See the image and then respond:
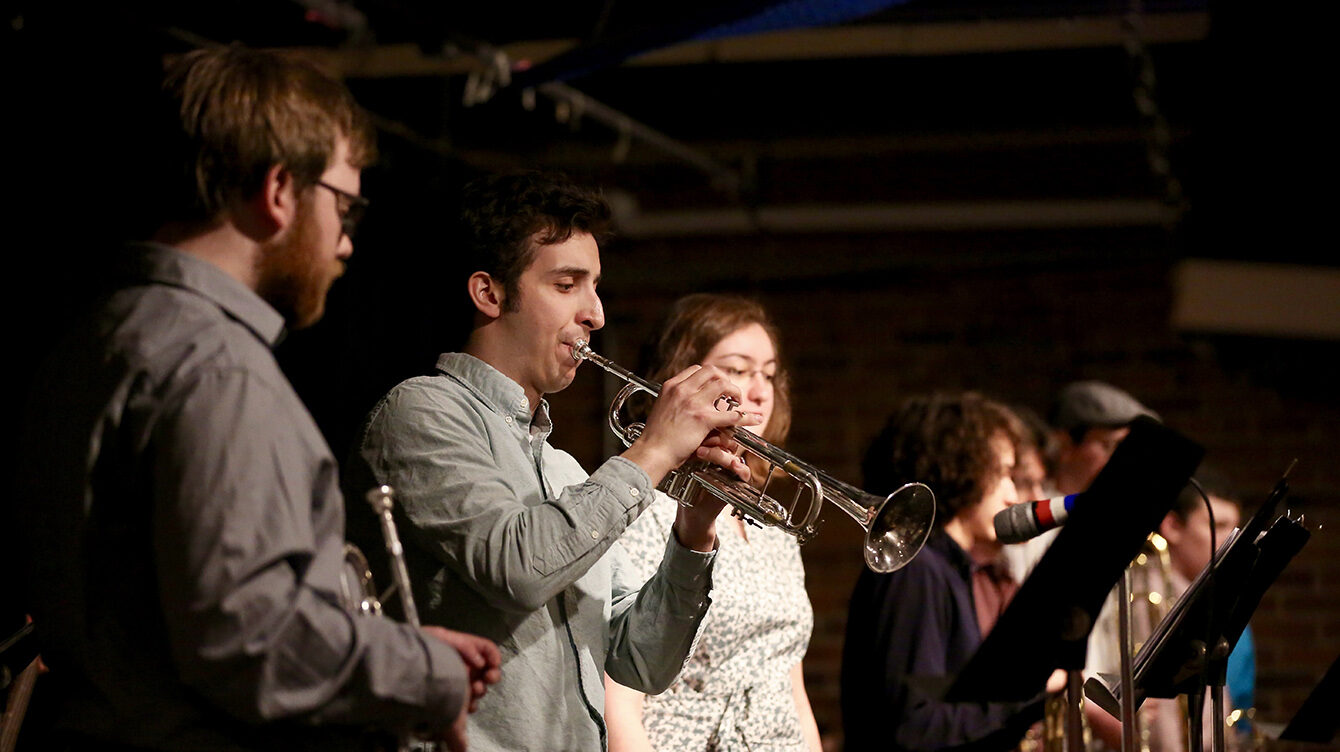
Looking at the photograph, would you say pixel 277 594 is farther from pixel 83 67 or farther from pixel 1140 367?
pixel 1140 367

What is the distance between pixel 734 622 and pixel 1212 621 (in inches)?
41.5

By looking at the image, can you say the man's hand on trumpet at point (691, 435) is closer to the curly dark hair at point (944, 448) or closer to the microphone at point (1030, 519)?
the microphone at point (1030, 519)

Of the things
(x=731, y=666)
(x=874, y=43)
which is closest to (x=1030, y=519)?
(x=731, y=666)

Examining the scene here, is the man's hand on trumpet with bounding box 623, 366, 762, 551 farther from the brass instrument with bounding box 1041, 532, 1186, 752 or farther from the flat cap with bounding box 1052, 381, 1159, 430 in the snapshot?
the flat cap with bounding box 1052, 381, 1159, 430

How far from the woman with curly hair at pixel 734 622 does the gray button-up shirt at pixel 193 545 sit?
1309mm

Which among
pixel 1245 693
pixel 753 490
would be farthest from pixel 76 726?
pixel 1245 693

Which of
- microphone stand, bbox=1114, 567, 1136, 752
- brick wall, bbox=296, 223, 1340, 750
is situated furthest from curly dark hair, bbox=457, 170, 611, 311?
brick wall, bbox=296, 223, 1340, 750

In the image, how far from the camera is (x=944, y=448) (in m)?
3.96

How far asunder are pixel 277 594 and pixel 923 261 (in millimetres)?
5850

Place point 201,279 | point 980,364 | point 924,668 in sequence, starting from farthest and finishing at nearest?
point 980,364
point 924,668
point 201,279

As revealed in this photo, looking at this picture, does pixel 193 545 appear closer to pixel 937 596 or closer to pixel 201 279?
pixel 201 279

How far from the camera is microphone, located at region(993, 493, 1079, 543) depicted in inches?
100

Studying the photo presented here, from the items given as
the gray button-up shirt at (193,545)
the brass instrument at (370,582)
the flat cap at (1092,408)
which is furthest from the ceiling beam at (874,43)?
the gray button-up shirt at (193,545)

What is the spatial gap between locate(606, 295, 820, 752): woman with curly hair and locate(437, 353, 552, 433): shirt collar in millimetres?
659
